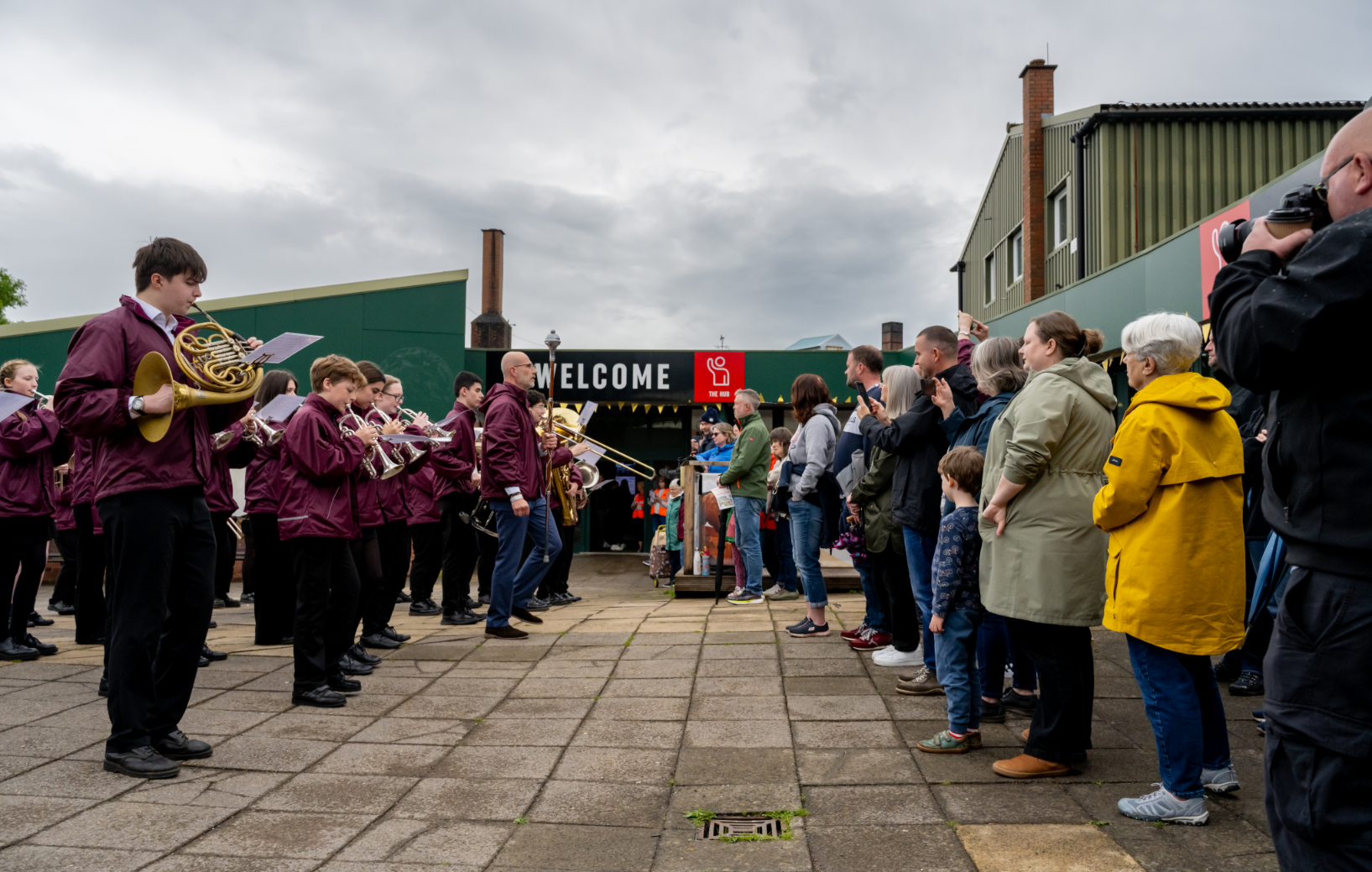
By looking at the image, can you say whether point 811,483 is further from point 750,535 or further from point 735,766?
point 735,766

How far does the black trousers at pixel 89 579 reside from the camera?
587 cm

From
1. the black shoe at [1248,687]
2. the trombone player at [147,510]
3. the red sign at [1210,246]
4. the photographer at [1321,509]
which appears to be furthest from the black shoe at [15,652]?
the red sign at [1210,246]

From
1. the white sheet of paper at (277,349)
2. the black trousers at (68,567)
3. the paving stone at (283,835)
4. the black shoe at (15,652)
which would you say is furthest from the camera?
the black trousers at (68,567)

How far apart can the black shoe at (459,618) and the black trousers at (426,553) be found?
0.45m

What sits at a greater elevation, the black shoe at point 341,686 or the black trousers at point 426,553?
the black trousers at point 426,553

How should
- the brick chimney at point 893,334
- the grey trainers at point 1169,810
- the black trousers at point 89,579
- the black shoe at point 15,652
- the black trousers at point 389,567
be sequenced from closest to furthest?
the grey trainers at point 1169,810 → the black shoe at point 15,652 → the black trousers at point 89,579 → the black trousers at point 389,567 → the brick chimney at point 893,334

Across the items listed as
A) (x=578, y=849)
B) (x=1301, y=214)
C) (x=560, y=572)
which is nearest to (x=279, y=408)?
(x=578, y=849)

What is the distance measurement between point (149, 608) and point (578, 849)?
203 cm

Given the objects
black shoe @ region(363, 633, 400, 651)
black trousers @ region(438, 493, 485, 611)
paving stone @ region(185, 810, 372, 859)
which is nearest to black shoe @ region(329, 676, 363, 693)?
black shoe @ region(363, 633, 400, 651)

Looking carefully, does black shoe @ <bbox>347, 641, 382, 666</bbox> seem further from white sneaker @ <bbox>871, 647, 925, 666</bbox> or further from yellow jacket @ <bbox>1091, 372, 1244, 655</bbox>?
yellow jacket @ <bbox>1091, 372, 1244, 655</bbox>

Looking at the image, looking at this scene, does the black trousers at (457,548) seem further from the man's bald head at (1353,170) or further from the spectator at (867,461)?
the man's bald head at (1353,170)

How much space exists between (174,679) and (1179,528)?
3893 mm

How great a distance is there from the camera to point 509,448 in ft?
20.7

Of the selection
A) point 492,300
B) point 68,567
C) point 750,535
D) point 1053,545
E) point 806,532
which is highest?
point 492,300
